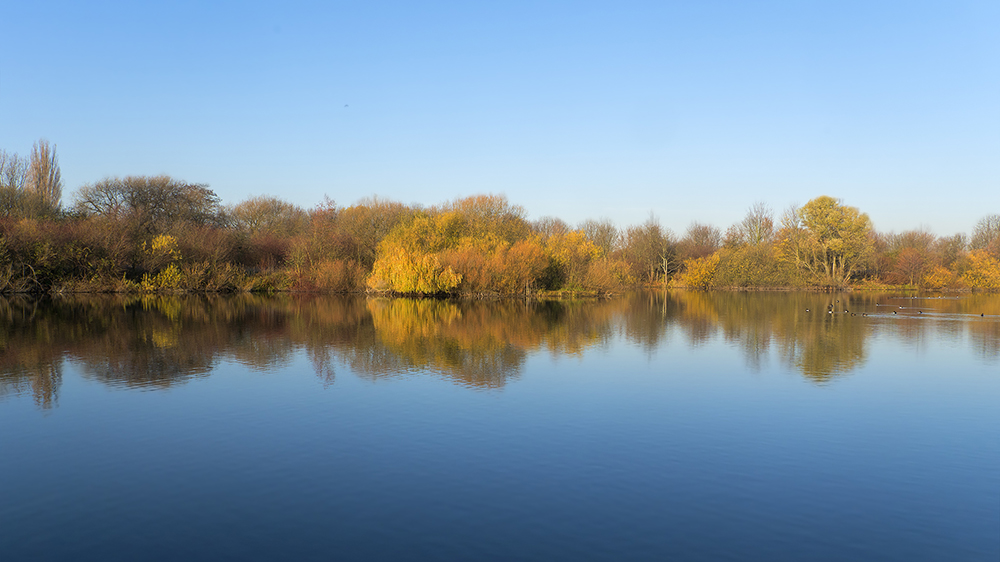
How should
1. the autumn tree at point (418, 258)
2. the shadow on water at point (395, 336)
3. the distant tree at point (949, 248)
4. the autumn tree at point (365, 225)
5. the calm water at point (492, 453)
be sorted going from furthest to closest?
the distant tree at point (949, 248) → the autumn tree at point (365, 225) → the autumn tree at point (418, 258) → the shadow on water at point (395, 336) → the calm water at point (492, 453)

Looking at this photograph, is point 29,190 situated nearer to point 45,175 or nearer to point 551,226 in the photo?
point 45,175

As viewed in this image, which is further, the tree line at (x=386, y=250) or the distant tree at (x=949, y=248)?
the distant tree at (x=949, y=248)

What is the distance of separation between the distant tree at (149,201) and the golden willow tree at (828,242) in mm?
55145

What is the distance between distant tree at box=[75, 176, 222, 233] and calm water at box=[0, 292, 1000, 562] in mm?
40212

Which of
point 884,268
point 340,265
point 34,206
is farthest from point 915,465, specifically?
point 884,268

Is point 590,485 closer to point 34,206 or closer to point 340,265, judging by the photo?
point 340,265

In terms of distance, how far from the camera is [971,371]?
1470 cm

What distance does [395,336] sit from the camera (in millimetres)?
19984

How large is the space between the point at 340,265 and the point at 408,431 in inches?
1601

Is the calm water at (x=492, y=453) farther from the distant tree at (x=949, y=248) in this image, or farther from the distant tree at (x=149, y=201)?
the distant tree at (x=949, y=248)

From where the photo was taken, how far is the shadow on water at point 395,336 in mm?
13930

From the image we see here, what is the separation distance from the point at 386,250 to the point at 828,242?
42034 mm

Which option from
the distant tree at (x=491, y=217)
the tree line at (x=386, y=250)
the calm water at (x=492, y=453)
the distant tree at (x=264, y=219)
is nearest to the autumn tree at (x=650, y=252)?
the tree line at (x=386, y=250)

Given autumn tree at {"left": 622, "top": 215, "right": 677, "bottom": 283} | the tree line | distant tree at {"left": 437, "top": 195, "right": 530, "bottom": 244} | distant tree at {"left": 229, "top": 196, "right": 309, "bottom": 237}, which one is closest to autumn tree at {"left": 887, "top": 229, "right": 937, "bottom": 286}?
the tree line
